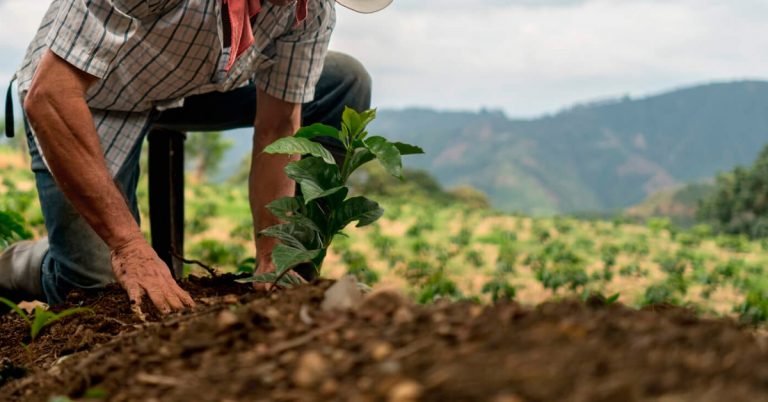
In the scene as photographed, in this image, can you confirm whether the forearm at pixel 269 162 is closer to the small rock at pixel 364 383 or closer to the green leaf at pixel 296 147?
the green leaf at pixel 296 147

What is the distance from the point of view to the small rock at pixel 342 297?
5.16ft

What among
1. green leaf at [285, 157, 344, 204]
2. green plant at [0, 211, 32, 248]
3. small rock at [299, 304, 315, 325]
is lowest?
green plant at [0, 211, 32, 248]

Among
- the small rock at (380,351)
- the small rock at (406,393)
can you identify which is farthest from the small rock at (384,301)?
the small rock at (406,393)

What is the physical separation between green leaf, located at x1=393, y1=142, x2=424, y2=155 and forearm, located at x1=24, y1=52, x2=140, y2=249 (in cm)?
90

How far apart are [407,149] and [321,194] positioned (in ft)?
1.01

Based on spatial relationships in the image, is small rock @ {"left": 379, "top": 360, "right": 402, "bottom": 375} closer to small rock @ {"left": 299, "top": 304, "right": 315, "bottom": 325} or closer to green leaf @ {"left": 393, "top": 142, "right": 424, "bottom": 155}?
small rock @ {"left": 299, "top": 304, "right": 315, "bottom": 325}

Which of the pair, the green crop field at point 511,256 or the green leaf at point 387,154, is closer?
the green leaf at point 387,154

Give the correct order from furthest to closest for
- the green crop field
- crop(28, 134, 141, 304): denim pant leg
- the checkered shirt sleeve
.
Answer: the green crop field → crop(28, 134, 141, 304): denim pant leg → the checkered shirt sleeve

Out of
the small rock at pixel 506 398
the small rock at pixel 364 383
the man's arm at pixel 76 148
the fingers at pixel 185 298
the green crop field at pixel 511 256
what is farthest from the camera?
the green crop field at pixel 511 256

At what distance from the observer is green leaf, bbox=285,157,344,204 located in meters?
2.40

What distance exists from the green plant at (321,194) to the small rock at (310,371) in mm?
1108

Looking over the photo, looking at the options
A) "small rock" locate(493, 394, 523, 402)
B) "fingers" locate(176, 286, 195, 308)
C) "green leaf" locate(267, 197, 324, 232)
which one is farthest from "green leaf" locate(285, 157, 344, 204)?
"small rock" locate(493, 394, 523, 402)

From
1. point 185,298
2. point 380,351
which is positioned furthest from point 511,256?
point 380,351

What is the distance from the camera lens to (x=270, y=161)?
126 inches
